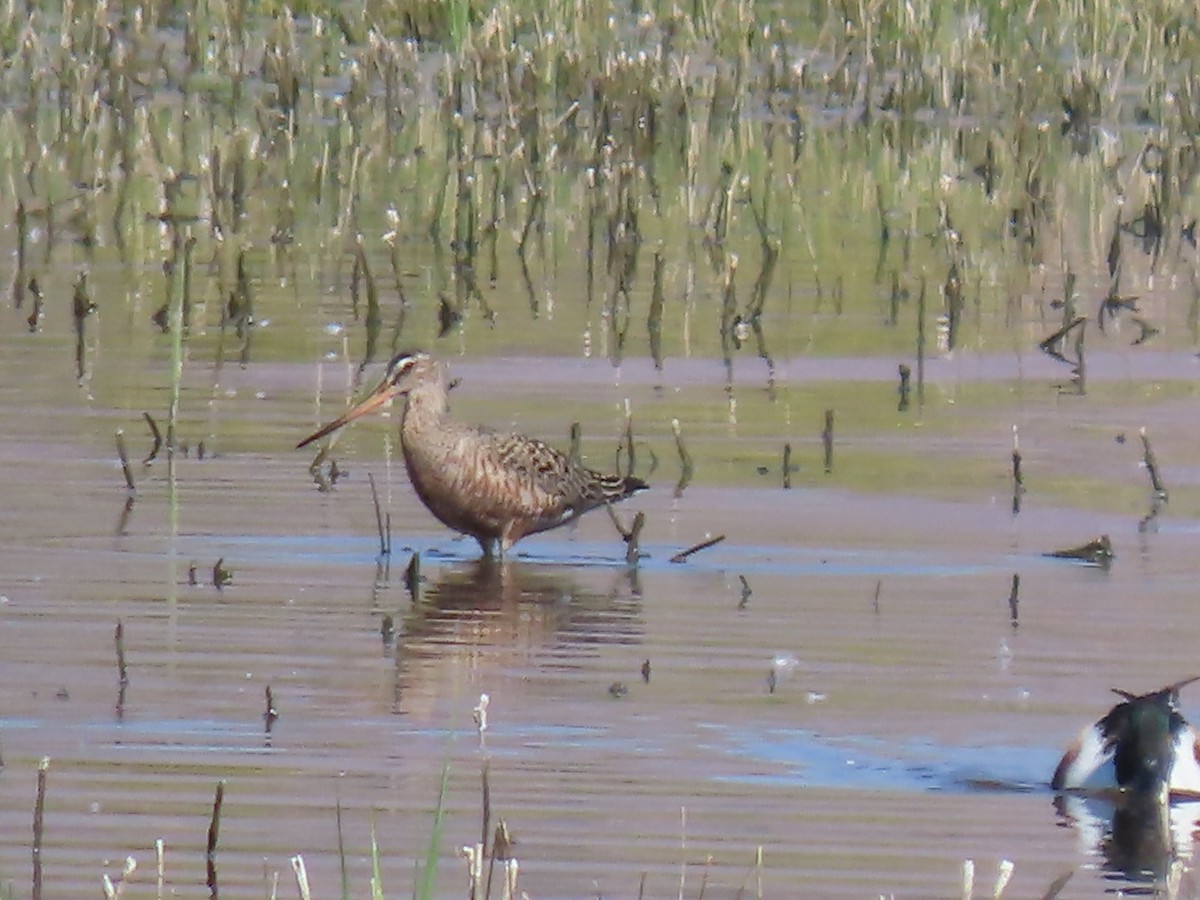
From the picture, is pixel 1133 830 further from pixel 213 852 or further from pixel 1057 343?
pixel 1057 343

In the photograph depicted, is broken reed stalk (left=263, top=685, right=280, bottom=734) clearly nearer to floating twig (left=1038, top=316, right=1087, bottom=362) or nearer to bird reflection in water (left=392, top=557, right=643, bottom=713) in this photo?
bird reflection in water (left=392, top=557, right=643, bottom=713)

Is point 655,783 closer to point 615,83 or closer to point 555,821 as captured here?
point 555,821

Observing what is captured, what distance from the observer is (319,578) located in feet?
27.8

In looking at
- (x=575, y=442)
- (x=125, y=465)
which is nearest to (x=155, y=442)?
(x=125, y=465)

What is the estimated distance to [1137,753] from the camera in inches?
251

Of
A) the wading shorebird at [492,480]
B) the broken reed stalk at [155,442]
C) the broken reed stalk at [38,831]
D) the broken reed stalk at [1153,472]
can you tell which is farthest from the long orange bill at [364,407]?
the broken reed stalk at [38,831]

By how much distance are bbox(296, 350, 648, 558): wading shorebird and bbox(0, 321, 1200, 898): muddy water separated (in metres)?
0.14

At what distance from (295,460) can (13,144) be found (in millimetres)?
7851

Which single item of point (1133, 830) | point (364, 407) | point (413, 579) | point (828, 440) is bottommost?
point (1133, 830)

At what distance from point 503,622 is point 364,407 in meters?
1.67

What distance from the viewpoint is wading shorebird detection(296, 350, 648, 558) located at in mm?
9156

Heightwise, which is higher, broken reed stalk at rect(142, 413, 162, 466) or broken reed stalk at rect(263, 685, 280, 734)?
broken reed stalk at rect(142, 413, 162, 466)

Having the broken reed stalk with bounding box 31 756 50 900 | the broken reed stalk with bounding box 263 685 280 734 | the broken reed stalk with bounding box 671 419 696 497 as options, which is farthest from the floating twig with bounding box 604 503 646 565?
the broken reed stalk with bounding box 31 756 50 900

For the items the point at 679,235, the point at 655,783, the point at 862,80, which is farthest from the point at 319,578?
the point at 862,80
